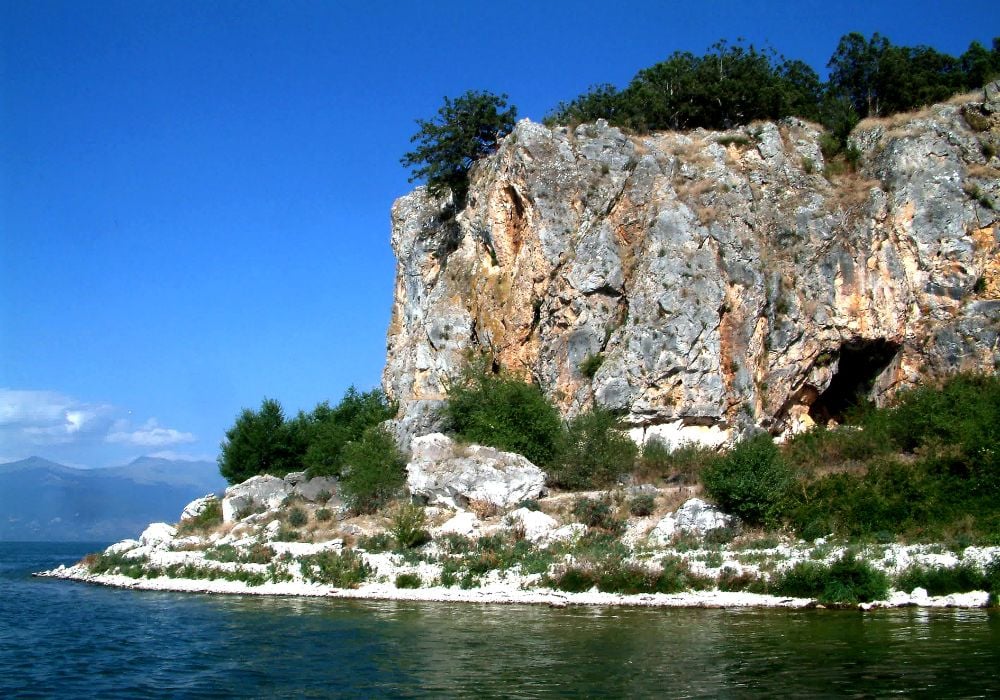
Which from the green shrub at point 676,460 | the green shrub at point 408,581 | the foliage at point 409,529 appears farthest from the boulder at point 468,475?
the green shrub at point 408,581

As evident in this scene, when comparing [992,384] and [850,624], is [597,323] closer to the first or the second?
[992,384]

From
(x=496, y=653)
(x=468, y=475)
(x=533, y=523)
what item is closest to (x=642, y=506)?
(x=533, y=523)

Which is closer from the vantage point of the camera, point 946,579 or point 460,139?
point 946,579

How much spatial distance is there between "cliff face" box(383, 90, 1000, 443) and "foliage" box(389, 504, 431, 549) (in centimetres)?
1075

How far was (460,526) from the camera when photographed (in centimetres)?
3331

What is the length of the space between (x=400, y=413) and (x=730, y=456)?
21251mm

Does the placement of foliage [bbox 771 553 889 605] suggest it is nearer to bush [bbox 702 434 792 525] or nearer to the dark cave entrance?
bush [bbox 702 434 792 525]

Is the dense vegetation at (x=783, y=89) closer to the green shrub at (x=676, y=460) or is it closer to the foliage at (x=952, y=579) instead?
the green shrub at (x=676, y=460)

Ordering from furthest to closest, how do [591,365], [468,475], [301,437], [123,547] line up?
[301,437] < [591,365] < [123,547] < [468,475]

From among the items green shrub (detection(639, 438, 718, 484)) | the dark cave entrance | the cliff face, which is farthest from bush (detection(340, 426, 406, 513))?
the dark cave entrance

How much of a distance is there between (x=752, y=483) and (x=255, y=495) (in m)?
27.0

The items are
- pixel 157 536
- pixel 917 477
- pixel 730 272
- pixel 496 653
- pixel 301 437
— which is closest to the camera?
pixel 496 653

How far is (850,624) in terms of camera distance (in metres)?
21.2

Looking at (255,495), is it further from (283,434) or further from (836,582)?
(836,582)
